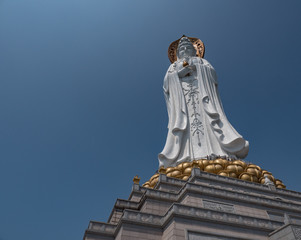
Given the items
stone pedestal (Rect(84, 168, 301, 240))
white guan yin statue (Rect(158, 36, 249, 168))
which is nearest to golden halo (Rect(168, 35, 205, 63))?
white guan yin statue (Rect(158, 36, 249, 168))

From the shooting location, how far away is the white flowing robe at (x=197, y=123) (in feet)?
67.1

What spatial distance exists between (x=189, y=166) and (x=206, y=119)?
6183 mm

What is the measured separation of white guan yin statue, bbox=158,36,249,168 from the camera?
20.5 m

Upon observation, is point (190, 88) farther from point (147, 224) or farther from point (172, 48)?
point (147, 224)

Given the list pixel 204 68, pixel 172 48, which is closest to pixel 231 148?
pixel 204 68

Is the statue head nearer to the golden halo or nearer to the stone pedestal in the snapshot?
the golden halo

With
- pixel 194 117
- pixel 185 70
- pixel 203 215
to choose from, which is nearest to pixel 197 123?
pixel 194 117

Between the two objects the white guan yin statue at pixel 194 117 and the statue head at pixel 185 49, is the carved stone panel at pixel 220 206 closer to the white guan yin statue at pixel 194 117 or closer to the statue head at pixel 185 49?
the white guan yin statue at pixel 194 117

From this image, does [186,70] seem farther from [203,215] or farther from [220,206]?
[203,215]

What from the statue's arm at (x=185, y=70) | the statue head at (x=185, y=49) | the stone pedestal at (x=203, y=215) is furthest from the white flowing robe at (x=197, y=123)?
the stone pedestal at (x=203, y=215)

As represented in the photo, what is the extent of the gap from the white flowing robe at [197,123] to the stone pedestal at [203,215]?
17.1 feet

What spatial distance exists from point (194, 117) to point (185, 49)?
8.81 meters

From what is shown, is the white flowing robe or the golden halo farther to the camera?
the golden halo

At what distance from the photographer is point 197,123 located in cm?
2272
